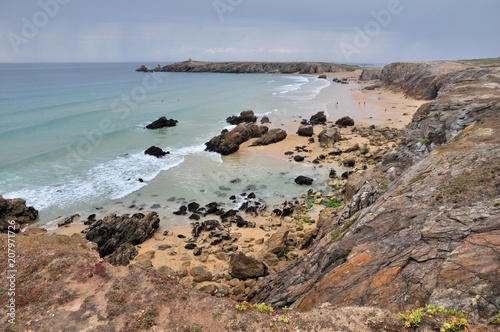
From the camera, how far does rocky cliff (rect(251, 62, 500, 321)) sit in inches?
289

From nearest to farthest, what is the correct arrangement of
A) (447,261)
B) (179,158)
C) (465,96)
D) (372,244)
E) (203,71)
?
(447,261), (372,244), (465,96), (179,158), (203,71)

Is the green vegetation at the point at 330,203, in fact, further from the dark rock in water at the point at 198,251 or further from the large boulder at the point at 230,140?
the large boulder at the point at 230,140

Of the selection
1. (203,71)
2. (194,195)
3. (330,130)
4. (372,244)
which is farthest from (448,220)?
(203,71)

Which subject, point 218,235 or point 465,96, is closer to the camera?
point 218,235

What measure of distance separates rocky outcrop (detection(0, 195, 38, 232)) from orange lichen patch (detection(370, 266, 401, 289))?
2346 centimetres

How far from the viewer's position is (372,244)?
9977 millimetres

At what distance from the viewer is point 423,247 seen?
868 cm

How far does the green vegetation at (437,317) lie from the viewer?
246 inches

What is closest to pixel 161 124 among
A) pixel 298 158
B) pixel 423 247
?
pixel 298 158

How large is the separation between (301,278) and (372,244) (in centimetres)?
319

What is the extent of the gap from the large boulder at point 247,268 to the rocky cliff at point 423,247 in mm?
1430

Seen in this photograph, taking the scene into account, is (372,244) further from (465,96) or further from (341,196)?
(465,96)

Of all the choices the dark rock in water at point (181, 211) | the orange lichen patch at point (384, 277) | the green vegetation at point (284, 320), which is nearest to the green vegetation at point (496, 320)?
the orange lichen patch at point (384, 277)

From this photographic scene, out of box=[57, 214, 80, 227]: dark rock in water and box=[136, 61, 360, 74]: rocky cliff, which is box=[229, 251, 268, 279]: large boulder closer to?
box=[57, 214, 80, 227]: dark rock in water
